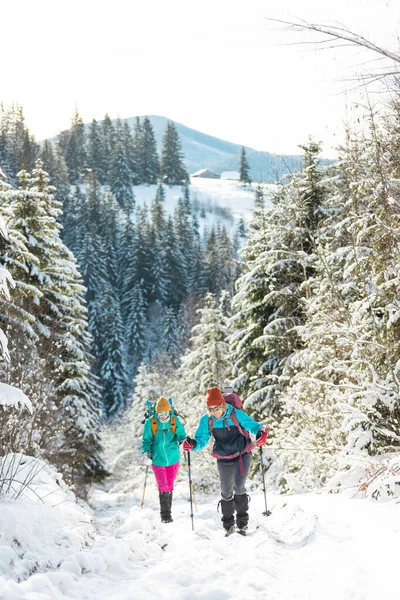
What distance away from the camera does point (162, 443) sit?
7520 mm

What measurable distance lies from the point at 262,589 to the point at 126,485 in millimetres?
24489

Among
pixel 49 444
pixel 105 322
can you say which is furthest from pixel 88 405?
pixel 105 322

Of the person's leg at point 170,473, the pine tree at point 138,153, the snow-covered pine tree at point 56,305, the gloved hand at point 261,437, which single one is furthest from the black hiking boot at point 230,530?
the pine tree at point 138,153

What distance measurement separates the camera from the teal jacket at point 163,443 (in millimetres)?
7504

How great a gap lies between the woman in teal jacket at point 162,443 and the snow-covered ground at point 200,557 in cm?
102

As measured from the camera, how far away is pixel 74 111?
370 ft

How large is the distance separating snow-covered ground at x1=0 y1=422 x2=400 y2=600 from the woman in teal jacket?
1018 millimetres

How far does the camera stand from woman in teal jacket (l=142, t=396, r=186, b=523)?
748 cm

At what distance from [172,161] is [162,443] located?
373 feet

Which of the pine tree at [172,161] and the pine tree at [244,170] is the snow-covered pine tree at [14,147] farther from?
the pine tree at [244,170]

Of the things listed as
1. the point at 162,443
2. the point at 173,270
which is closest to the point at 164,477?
the point at 162,443

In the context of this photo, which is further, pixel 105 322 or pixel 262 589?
pixel 105 322

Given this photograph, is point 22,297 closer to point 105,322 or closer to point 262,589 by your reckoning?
point 262,589

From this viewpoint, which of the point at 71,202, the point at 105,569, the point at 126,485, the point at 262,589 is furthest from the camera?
the point at 71,202
